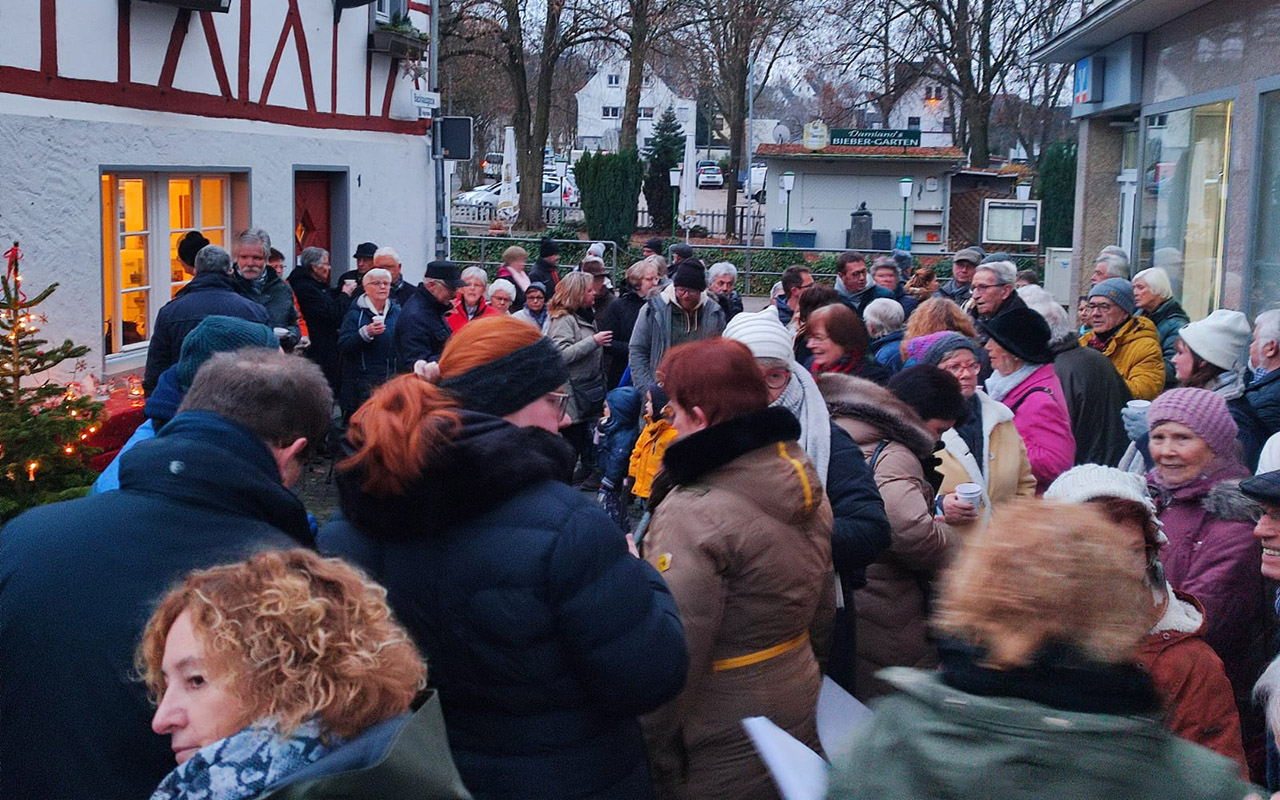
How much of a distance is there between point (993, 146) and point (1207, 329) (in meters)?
72.3

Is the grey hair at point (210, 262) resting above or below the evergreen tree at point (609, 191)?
below

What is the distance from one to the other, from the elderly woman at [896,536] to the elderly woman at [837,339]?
→ 3.59 ft

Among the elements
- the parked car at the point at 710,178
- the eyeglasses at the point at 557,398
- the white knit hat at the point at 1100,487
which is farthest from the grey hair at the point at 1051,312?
the parked car at the point at 710,178

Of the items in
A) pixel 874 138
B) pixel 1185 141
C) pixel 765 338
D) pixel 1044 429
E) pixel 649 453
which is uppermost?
pixel 874 138

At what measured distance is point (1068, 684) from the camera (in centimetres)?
182

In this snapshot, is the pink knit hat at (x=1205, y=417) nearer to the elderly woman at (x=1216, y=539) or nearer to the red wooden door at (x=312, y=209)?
the elderly woman at (x=1216, y=539)

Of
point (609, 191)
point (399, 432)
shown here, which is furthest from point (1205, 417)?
point (609, 191)

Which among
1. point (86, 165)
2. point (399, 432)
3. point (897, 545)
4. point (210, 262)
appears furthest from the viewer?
point (86, 165)

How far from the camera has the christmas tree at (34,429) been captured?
17.6 ft

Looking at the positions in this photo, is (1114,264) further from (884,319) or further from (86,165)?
(86,165)

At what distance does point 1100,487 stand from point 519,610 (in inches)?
66.9

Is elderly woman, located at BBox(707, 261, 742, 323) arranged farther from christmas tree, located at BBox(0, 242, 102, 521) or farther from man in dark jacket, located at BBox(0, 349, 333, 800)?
man in dark jacket, located at BBox(0, 349, 333, 800)

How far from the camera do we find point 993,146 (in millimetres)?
74500

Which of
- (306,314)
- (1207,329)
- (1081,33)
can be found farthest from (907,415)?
(1081,33)
